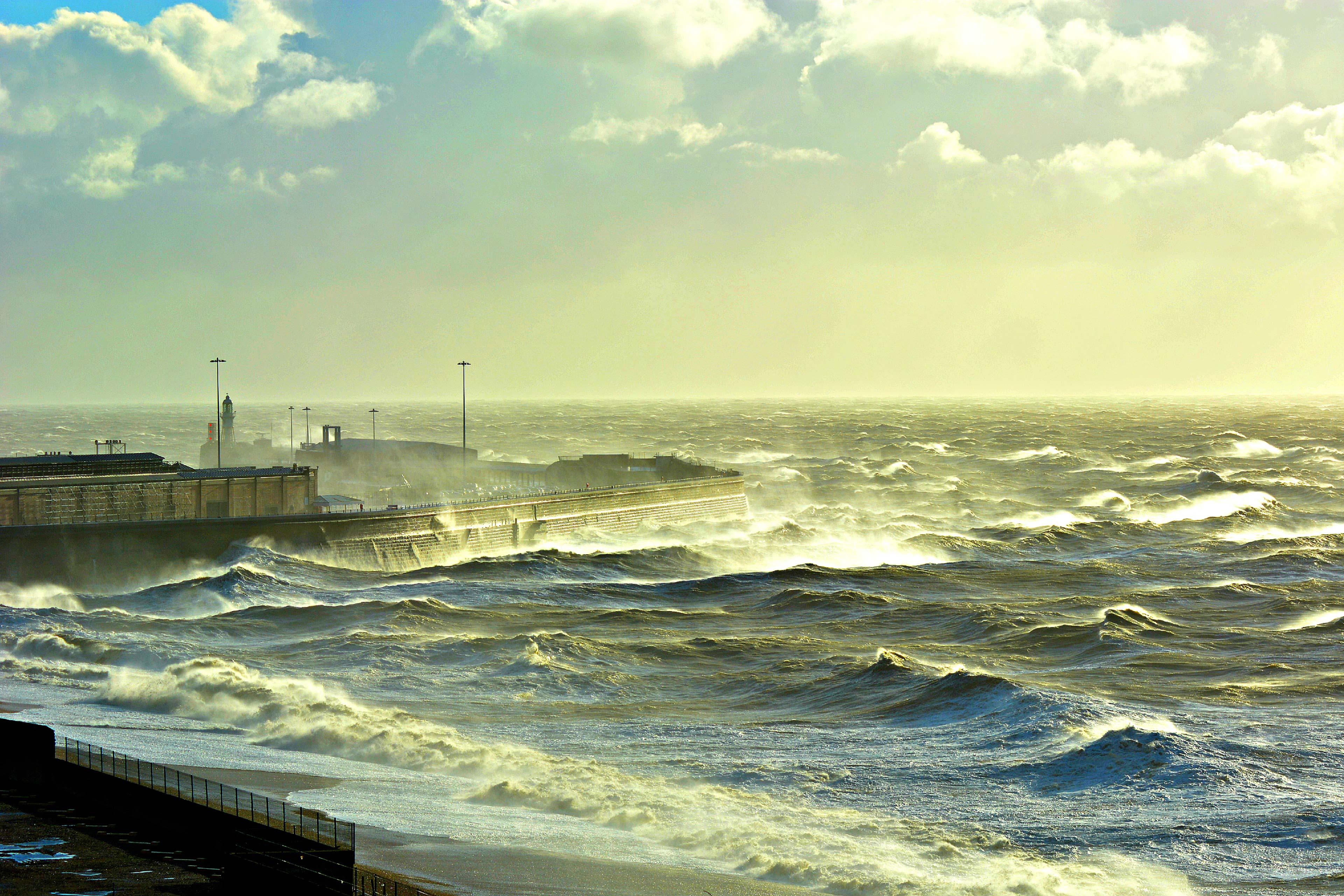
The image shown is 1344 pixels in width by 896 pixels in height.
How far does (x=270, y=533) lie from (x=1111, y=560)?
146ft

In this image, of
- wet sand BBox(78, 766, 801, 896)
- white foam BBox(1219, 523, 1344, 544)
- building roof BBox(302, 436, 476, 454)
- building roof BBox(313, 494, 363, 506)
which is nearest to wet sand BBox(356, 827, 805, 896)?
wet sand BBox(78, 766, 801, 896)

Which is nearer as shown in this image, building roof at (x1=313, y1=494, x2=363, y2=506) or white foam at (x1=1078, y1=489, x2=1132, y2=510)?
building roof at (x1=313, y1=494, x2=363, y2=506)

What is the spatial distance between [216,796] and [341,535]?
133 ft

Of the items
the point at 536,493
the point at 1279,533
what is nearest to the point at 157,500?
the point at 536,493

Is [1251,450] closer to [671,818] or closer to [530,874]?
[671,818]

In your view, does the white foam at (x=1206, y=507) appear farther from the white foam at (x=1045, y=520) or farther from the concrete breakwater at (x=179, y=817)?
the concrete breakwater at (x=179, y=817)

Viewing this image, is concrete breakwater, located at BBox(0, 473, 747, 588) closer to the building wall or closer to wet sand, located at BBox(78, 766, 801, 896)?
the building wall

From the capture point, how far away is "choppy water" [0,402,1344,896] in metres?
23.1

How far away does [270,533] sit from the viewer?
60.9 metres

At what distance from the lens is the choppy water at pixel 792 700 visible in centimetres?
2314

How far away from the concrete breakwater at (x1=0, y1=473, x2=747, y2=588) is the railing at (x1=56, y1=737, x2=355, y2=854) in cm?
3040

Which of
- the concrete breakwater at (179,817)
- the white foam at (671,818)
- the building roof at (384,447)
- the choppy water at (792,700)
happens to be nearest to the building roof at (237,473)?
the choppy water at (792,700)

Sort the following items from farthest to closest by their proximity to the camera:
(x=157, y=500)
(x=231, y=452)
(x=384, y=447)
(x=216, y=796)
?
(x=384, y=447)
(x=231, y=452)
(x=157, y=500)
(x=216, y=796)

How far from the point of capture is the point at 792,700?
1387 inches
